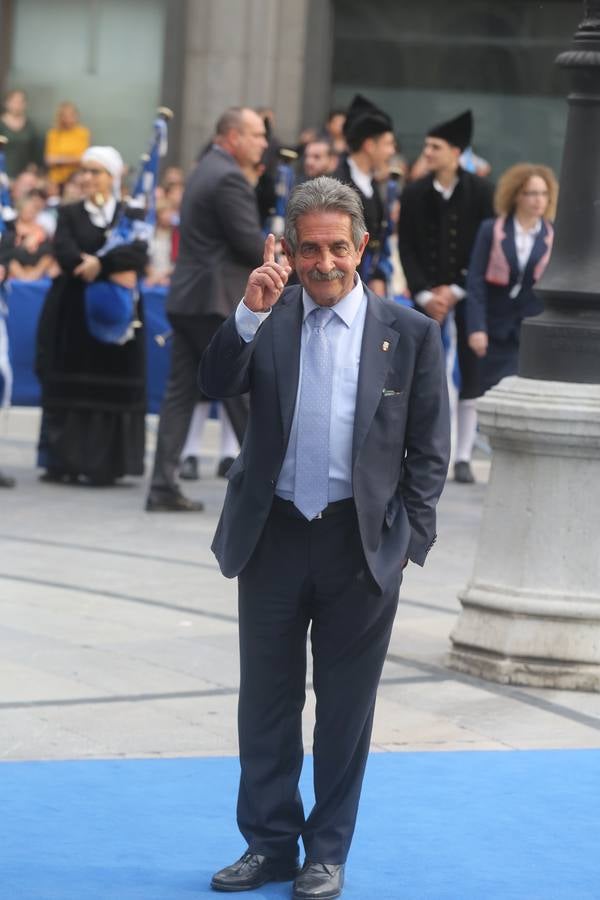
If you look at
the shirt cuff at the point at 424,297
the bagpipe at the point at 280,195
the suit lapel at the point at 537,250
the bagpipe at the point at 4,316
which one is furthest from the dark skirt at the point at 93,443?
the suit lapel at the point at 537,250

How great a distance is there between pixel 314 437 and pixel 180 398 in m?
6.30

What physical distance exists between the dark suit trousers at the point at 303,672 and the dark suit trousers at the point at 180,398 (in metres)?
5.95

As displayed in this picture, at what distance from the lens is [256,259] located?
36.3ft

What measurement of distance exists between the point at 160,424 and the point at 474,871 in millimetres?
6056

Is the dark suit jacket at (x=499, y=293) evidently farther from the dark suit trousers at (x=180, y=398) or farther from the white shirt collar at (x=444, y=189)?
the dark suit trousers at (x=180, y=398)

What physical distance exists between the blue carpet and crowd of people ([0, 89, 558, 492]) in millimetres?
4873

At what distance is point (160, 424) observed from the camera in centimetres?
1126

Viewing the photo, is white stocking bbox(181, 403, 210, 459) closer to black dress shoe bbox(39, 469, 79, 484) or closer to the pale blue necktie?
black dress shoe bbox(39, 469, 79, 484)

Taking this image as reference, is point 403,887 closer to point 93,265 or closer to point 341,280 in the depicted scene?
point 341,280

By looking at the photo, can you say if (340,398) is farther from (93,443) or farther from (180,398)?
(93,443)

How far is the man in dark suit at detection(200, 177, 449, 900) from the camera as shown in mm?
5020

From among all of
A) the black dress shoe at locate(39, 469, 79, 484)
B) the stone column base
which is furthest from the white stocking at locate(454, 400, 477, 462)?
the stone column base

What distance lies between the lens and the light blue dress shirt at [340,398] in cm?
505

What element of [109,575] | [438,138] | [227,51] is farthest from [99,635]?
[227,51]
